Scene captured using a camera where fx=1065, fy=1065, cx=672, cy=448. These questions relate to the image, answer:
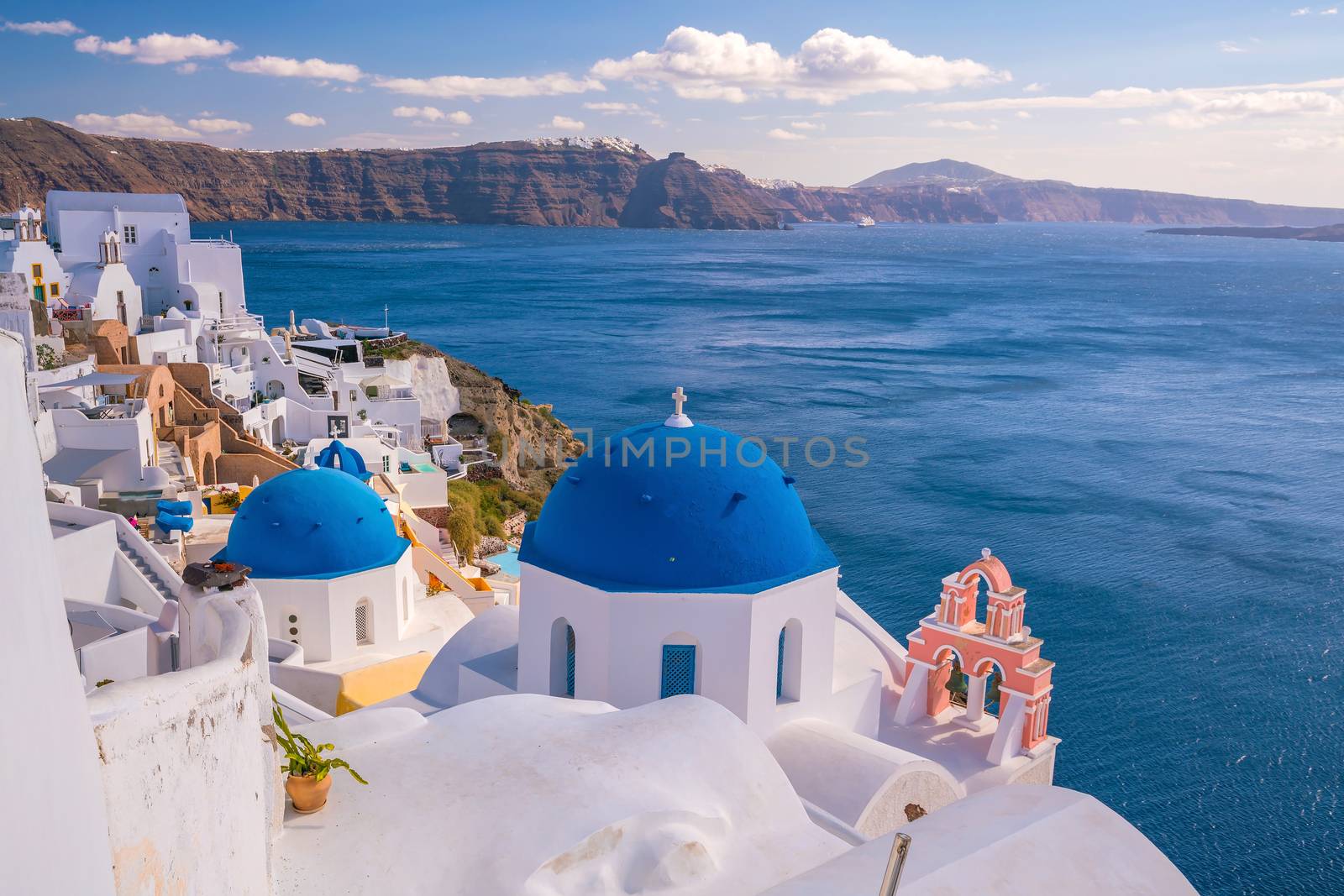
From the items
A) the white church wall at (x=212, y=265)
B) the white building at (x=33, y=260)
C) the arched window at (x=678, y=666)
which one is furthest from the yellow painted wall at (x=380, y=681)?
the white church wall at (x=212, y=265)

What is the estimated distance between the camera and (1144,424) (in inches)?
1823

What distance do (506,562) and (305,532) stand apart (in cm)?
1153

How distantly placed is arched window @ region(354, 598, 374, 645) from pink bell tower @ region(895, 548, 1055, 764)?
24.1 ft

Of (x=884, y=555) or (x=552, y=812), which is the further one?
(x=884, y=555)

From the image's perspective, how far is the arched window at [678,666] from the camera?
10.3 metres

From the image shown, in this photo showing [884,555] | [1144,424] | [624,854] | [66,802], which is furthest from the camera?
[1144,424]

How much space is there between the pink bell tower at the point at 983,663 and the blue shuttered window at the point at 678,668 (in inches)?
163

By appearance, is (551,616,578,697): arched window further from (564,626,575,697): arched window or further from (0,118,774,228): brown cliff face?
(0,118,774,228): brown cliff face

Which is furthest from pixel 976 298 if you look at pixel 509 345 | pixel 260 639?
pixel 260 639

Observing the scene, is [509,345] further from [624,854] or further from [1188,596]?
[624,854]

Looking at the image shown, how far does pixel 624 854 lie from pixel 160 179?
150741mm

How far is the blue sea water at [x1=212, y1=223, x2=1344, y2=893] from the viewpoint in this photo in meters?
20.9

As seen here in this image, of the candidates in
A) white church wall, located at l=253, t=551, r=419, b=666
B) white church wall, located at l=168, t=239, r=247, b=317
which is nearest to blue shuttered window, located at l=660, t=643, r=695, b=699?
white church wall, located at l=253, t=551, r=419, b=666

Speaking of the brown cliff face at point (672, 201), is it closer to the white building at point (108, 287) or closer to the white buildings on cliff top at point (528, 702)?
the white building at point (108, 287)
